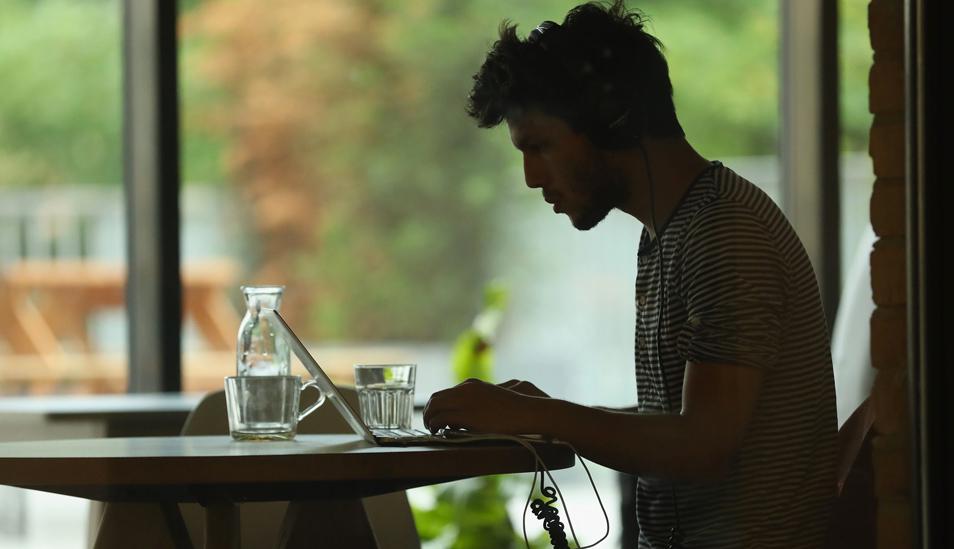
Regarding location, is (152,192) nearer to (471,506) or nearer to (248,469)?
(471,506)

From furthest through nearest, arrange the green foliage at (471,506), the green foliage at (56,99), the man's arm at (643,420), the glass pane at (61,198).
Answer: the green foliage at (56,99), the glass pane at (61,198), the green foliage at (471,506), the man's arm at (643,420)

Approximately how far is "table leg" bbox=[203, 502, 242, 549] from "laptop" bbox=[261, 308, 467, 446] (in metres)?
0.17

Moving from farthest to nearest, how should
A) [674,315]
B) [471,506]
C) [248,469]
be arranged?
[471,506], [674,315], [248,469]

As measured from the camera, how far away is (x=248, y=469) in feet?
3.97

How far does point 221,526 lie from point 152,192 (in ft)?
4.25

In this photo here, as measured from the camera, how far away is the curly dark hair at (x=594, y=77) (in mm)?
1475

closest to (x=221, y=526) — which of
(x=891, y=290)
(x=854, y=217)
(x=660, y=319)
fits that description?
(x=660, y=319)

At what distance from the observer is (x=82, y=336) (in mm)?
2170

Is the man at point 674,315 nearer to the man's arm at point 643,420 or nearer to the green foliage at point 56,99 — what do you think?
the man's arm at point 643,420

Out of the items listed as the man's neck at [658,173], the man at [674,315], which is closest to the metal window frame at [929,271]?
the man at [674,315]

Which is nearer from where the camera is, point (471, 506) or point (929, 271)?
point (929, 271)

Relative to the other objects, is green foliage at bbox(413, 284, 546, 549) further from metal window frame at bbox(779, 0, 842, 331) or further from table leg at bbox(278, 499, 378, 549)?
metal window frame at bbox(779, 0, 842, 331)

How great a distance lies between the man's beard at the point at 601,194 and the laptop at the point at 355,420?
1.07 feet

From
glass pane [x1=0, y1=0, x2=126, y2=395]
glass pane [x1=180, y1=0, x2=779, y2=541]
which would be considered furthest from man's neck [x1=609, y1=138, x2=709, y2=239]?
glass pane [x1=0, y1=0, x2=126, y2=395]
